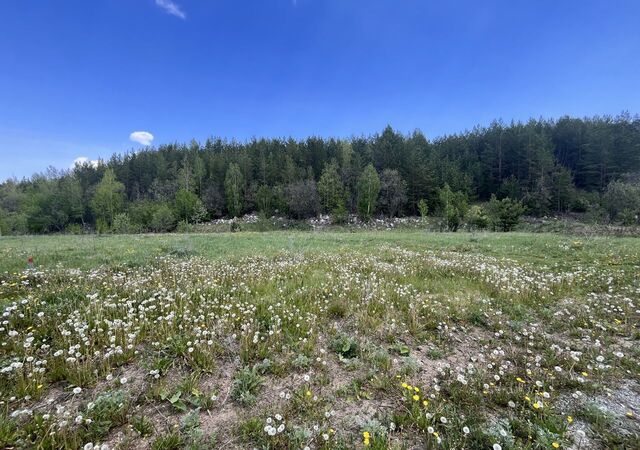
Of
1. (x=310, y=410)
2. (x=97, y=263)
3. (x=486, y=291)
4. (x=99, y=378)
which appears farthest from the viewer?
(x=97, y=263)

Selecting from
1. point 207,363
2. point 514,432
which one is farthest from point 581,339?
point 207,363

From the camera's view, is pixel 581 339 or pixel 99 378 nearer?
pixel 99 378

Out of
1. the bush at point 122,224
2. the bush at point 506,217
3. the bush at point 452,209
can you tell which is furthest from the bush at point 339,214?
the bush at point 122,224

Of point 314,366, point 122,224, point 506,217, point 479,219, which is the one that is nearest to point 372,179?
point 479,219

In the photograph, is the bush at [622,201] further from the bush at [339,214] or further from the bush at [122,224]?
the bush at [122,224]

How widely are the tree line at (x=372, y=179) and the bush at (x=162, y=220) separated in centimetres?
18

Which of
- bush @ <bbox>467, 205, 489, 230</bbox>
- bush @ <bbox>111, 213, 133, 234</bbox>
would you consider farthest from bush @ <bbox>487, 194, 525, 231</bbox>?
bush @ <bbox>111, 213, 133, 234</bbox>

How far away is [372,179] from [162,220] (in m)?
42.6

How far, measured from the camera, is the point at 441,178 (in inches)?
2461

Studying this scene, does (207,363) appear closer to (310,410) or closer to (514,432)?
(310,410)

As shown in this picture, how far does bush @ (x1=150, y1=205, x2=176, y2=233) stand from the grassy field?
2051 inches

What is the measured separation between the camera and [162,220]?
181 feet

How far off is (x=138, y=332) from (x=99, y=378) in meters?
0.84

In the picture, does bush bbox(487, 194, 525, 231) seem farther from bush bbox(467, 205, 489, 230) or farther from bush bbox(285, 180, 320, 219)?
bush bbox(285, 180, 320, 219)
